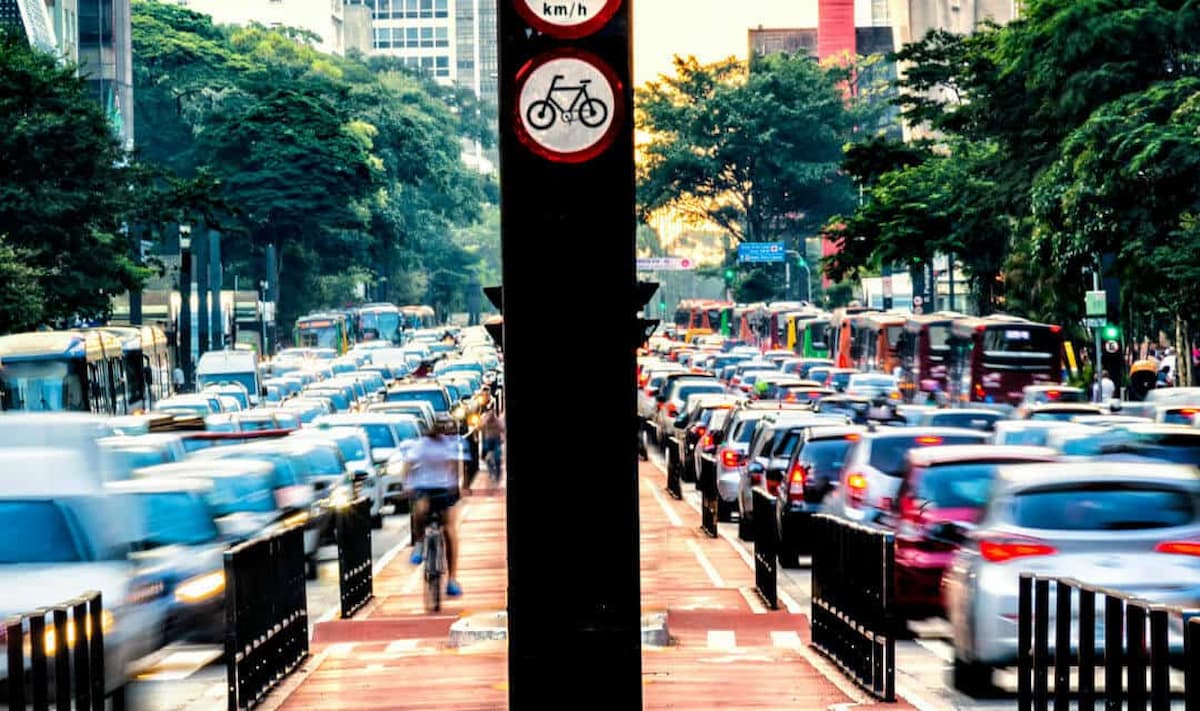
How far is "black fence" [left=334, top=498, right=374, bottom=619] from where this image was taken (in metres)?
20.1

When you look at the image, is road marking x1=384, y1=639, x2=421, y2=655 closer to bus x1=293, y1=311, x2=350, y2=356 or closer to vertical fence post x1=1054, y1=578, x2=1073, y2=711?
vertical fence post x1=1054, y1=578, x2=1073, y2=711

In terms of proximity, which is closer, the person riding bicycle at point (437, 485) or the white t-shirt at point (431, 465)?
the person riding bicycle at point (437, 485)

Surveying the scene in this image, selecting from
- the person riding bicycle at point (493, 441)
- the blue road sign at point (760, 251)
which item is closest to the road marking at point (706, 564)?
the person riding bicycle at point (493, 441)

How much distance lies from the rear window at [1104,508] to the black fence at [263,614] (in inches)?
202

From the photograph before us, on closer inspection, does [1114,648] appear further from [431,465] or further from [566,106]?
[431,465]

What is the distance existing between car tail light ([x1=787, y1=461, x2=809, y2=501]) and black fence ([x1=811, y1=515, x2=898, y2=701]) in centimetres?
682

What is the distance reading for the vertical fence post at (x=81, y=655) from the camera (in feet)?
32.1

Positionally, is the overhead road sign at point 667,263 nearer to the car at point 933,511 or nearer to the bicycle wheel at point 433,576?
the bicycle wheel at point 433,576

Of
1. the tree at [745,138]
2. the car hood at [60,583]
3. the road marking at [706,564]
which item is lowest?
the road marking at [706,564]

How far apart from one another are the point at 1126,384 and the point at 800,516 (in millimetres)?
32916

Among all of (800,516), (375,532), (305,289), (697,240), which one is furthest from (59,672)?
(697,240)

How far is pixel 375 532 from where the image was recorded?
31.9 metres

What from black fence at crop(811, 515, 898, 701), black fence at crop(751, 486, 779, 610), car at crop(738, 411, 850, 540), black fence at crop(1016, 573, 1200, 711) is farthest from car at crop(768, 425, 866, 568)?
black fence at crop(1016, 573, 1200, 711)

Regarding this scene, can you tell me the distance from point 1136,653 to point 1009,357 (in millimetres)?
40811
